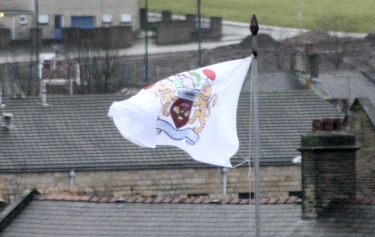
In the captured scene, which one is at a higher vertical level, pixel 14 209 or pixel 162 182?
pixel 14 209

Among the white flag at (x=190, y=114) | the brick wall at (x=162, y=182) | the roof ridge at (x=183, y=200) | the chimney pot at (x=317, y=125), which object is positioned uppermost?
the white flag at (x=190, y=114)

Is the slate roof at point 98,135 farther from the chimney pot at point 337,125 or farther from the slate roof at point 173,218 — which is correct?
the chimney pot at point 337,125

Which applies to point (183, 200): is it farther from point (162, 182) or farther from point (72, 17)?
point (72, 17)

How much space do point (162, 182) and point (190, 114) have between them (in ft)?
63.5

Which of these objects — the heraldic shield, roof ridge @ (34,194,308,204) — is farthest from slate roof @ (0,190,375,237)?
the heraldic shield

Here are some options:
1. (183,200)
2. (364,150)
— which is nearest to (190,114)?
(183,200)

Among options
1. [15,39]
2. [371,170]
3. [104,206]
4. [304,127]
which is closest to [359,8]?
[15,39]

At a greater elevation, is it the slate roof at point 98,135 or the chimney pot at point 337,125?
the chimney pot at point 337,125

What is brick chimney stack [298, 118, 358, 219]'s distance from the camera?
1623 cm

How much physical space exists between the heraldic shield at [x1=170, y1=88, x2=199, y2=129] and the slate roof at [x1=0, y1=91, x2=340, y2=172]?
19.2m

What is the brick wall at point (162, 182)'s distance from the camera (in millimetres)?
31672

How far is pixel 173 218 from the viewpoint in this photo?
17.0m

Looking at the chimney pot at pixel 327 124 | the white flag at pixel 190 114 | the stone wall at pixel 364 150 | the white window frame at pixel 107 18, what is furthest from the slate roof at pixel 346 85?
the white flag at pixel 190 114

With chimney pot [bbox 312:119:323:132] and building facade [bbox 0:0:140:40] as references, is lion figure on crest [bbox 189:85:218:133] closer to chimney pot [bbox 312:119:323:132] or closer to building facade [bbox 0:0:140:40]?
chimney pot [bbox 312:119:323:132]
